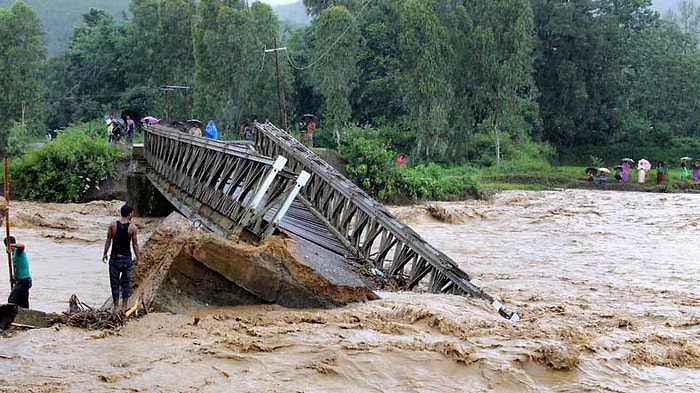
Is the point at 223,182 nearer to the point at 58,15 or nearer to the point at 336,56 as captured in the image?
the point at 336,56

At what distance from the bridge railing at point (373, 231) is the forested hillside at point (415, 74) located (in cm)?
2278

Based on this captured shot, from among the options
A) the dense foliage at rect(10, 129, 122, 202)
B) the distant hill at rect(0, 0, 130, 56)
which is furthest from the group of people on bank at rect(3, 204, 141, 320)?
the distant hill at rect(0, 0, 130, 56)

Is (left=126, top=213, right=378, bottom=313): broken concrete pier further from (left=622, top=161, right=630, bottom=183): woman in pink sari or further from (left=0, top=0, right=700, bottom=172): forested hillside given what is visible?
(left=622, top=161, right=630, bottom=183): woman in pink sari

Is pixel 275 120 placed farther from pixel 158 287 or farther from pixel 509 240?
pixel 158 287

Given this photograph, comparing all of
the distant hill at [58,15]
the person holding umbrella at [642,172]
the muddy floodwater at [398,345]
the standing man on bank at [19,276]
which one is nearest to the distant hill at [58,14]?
the distant hill at [58,15]

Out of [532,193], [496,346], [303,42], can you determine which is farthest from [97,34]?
[496,346]

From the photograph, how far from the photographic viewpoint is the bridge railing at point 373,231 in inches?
489

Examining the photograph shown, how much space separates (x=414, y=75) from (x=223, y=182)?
3545cm

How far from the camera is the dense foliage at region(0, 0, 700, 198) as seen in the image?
5016 cm

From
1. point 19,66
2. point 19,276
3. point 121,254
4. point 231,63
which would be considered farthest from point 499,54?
point 121,254

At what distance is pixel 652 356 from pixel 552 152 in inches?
2065

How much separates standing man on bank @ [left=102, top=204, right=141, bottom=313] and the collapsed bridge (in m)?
2.23

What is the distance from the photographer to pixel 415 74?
49.2 m

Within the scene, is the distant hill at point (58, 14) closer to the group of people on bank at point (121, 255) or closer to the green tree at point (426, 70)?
the green tree at point (426, 70)
